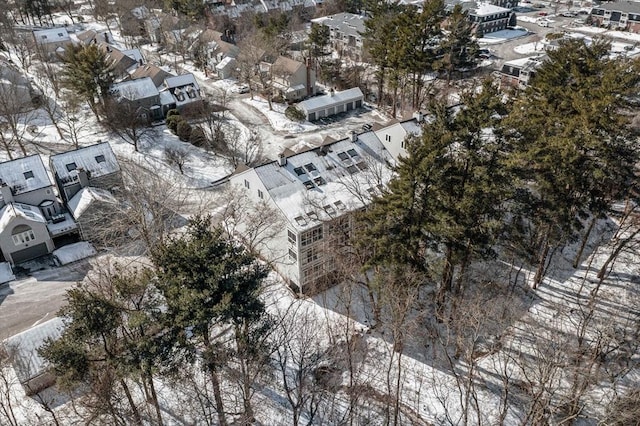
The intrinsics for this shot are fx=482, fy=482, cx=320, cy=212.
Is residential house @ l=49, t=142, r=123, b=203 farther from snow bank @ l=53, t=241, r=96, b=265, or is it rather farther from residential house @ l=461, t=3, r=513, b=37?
residential house @ l=461, t=3, r=513, b=37

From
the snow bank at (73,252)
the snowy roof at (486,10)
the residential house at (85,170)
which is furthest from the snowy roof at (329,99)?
the snowy roof at (486,10)

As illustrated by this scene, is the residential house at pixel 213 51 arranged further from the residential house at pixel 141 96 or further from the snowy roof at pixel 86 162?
the snowy roof at pixel 86 162

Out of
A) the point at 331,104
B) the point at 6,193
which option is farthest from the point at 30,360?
the point at 331,104

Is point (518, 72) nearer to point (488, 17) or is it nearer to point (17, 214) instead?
point (488, 17)

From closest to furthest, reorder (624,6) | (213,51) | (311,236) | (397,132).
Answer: (311,236), (397,132), (213,51), (624,6)

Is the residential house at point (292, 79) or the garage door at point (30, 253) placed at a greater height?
the residential house at point (292, 79)

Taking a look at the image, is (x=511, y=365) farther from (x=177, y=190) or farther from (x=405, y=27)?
(x=405, y=27)

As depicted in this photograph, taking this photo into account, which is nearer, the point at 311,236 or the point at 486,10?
the point at 311,236
